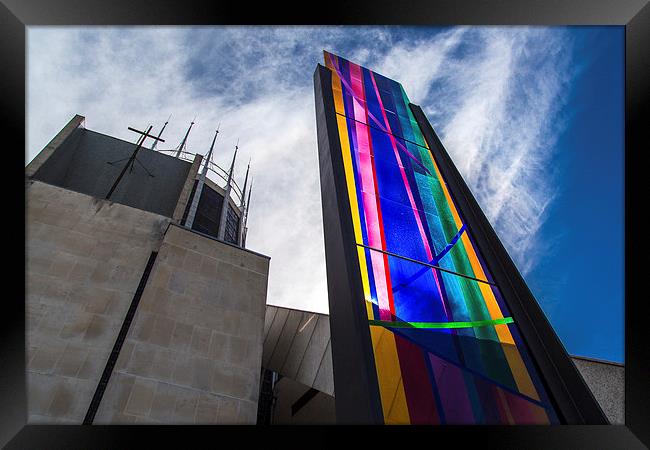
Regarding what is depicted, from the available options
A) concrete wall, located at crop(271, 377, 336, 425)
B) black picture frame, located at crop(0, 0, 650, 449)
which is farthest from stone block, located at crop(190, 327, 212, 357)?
black picture frame, located at crop(0, 0, 650, 449)

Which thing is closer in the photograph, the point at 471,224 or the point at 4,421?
the point at 4,421

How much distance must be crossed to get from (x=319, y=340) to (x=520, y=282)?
9.62 metres

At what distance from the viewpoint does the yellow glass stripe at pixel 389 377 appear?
18.2ft

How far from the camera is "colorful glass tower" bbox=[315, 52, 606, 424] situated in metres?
6.14

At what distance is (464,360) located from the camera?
23.1 ft

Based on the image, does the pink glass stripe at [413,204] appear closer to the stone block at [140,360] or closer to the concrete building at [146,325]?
the concrete building at [146,325]

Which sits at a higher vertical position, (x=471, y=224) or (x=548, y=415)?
(x=471, y=224)

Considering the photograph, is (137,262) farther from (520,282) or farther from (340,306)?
(520,282)

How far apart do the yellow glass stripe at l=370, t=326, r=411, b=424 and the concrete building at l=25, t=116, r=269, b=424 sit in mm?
8088

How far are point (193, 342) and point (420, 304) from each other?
9.09 meters

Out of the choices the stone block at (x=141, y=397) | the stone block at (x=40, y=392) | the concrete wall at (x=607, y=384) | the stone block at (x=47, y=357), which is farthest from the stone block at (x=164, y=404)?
the concrete wall at (x=607, y=384)

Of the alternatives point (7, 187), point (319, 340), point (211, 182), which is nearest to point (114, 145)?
point (211, 182)
